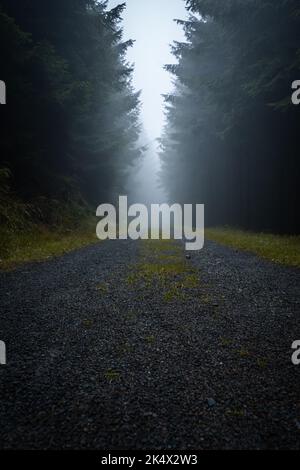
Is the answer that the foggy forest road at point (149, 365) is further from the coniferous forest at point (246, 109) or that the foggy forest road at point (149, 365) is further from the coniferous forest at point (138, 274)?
the coniferous forest at point (246, 109)

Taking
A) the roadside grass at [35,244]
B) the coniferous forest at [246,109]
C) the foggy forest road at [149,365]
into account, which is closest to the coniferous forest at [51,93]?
the roadside grass at [35,244]

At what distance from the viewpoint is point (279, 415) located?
2.45 metres

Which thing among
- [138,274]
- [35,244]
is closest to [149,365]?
[138,274]

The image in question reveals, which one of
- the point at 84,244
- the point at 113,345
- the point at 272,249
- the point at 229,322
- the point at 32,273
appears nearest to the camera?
the point at 113,345

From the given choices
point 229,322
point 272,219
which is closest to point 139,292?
point 229,322

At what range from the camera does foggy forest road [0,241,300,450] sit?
2289mm

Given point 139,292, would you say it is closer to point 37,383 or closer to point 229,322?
point 229,322

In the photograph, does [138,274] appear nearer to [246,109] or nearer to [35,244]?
[35,244]

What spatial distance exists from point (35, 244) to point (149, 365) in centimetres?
873

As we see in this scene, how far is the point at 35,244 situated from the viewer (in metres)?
10.7

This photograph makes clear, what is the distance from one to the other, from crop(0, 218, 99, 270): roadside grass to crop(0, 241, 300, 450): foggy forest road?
2.43m

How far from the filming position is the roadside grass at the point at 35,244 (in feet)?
28.5

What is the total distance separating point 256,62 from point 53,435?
15.0 meters

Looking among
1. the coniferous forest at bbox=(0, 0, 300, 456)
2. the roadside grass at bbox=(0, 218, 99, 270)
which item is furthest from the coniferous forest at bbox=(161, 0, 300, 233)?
the roadside grass at bbox=(0, 218, 99, 270)
